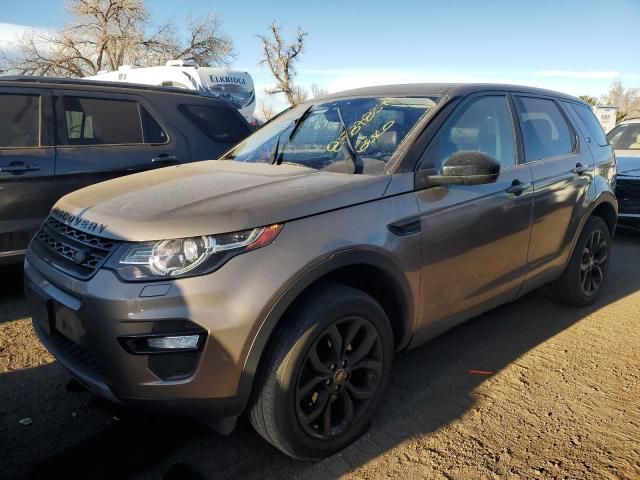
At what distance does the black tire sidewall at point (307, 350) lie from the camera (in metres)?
2.18

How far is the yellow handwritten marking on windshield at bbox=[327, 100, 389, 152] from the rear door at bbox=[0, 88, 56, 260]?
268 cm

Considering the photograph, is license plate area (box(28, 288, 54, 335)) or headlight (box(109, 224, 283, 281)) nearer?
headlight (box(109, 224, 283, 281))

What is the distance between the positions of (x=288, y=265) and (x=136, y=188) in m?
1.04

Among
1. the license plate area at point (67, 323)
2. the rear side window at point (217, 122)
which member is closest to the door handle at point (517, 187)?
the license plate area at point (67, 323)

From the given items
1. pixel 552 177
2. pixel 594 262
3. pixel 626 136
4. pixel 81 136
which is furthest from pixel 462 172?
pixel 626 136

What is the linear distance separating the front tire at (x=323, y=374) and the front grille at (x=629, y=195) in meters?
6.02

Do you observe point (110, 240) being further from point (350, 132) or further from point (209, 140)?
point (209, 140)

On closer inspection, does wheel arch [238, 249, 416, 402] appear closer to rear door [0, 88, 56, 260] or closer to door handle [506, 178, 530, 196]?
door handle [506, 178, 530, 196]

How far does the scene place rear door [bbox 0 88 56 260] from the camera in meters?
4.14

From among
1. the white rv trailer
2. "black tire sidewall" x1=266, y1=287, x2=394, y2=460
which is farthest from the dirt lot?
the white rv trailer

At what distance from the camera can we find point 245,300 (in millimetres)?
2039

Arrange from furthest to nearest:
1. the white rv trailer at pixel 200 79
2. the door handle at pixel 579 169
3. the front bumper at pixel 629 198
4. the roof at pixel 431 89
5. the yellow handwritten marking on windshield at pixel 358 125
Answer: the white rv trailer at pixel 200 79 → the front bumper at pixel 629 198 → the door handle at pixel 579 169 → the roof at pixel 431 89 → the yellow handwritten marking on windshield at pixel 358 125

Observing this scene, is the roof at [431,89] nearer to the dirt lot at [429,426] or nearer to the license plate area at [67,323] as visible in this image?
the dirt lot at [429,426]

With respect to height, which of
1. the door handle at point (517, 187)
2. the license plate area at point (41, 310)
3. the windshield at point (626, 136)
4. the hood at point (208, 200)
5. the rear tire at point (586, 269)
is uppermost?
the hood at point (208, 200)
